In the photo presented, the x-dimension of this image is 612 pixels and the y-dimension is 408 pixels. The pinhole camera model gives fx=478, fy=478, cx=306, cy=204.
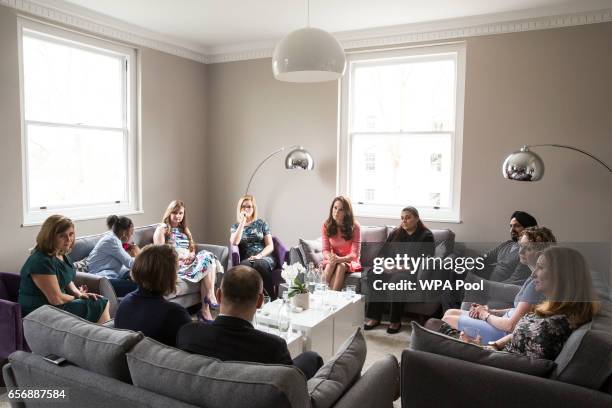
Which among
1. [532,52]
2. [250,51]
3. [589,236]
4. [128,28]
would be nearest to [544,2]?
[532,52]

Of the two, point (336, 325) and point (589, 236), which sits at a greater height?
point (589, 236)

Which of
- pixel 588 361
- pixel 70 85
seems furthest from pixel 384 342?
pixel 70 85

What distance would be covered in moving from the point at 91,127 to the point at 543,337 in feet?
14.4

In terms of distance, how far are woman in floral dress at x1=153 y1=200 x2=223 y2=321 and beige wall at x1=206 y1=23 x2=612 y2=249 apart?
4.59 ft

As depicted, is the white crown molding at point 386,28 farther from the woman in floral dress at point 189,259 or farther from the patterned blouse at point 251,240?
the patterned blouse at point 251,240

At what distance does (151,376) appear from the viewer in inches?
61.8

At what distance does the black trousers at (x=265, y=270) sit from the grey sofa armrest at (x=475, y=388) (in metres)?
2.72

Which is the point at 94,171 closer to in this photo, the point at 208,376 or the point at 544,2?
the point at 208,376

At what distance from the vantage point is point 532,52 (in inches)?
175

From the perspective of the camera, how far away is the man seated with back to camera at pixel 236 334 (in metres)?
1.70

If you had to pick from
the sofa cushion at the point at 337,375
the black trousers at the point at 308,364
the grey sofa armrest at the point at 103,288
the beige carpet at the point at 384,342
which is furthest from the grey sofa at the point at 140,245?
the sofa cushion at the point at 337,375

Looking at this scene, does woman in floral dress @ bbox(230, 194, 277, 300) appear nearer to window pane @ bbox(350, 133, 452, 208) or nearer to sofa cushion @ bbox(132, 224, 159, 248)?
sofa cushion @ bbox(132, 224, 159, 248)

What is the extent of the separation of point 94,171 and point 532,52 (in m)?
4.42

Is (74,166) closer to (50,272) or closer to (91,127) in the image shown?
(91,127)
